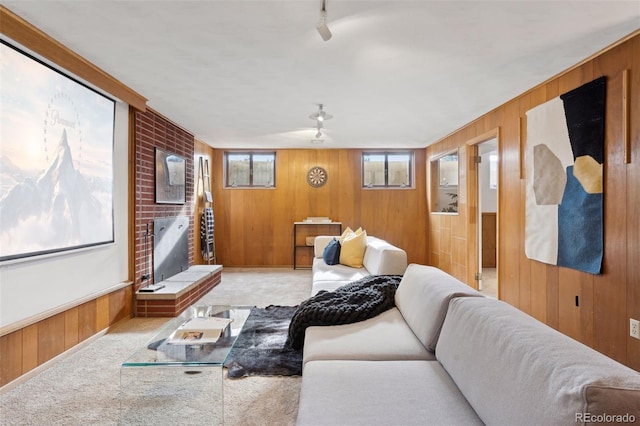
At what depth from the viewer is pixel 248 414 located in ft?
5.94

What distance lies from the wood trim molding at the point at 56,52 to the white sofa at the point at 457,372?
2572 mm

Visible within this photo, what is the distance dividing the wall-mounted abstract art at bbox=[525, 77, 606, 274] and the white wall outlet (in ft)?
1.24

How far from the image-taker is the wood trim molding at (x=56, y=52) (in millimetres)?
2012

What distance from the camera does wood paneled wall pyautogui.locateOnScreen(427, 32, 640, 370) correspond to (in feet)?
7.23

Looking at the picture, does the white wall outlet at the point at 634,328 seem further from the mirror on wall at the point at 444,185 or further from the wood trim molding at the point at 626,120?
the mirror on wall at the point at 444,185

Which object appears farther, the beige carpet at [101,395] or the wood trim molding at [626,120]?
the wood trim molding at [626,120]

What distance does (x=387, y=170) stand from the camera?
6523mm

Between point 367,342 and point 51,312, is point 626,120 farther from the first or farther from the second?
point 51,312

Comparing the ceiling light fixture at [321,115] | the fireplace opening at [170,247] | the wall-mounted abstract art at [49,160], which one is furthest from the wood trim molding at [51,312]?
the ceiling light fixture at [321,115]

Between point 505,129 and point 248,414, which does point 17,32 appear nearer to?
point 248,414

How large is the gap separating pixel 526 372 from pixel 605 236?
2103 mm

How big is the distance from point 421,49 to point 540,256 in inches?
84.9

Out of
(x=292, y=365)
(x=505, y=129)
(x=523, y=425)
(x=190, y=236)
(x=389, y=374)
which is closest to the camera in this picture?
(x=523, y=425)

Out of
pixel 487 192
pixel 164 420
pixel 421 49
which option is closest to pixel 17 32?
pixel 164 420
